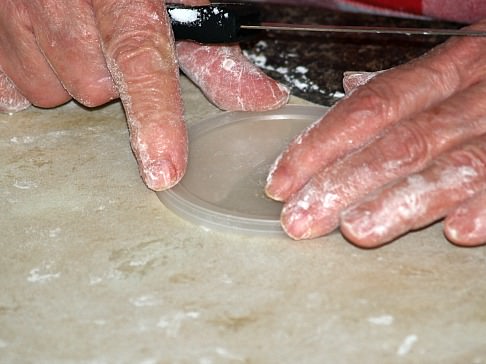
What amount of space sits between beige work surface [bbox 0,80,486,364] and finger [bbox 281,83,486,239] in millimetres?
43

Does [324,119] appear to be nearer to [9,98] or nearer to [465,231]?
[465,231]

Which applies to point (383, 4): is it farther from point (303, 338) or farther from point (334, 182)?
point (303, 338)

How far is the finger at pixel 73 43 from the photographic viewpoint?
1.42 metres

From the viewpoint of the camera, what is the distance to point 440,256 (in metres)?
1.13

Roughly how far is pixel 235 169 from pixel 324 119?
0.20 metres

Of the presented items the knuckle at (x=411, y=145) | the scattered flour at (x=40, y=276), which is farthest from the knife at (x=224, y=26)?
the scattered flour at (x=40, y=276)

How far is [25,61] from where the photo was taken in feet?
4.98

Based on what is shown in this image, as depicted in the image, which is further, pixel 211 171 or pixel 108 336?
pixel 211 171

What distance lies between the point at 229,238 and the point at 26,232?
0.32m

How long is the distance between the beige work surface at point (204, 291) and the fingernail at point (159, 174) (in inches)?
1.4

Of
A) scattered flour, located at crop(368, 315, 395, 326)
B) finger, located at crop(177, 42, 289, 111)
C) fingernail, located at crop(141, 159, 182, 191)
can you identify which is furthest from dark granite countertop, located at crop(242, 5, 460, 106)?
scattered flour, located at crop(368, 315, 395, 326)

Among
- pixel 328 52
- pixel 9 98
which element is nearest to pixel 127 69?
pixel 9 98

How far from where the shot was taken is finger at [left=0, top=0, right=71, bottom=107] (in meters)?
1.48

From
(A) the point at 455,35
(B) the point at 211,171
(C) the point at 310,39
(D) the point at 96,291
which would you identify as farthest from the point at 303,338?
(C) the point at 310,39
